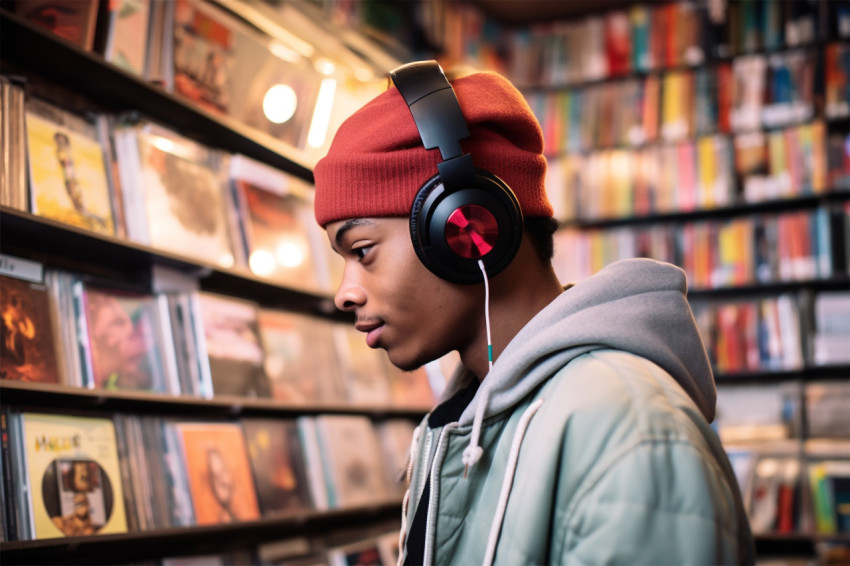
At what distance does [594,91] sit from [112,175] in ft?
8.43

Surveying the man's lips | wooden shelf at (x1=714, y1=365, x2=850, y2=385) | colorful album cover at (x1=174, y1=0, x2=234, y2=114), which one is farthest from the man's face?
wooden shelf at (x1=714, y1=365, x2=850, y2=385)

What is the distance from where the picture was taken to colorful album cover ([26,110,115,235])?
1.64 m

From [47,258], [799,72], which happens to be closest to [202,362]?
[47,258]

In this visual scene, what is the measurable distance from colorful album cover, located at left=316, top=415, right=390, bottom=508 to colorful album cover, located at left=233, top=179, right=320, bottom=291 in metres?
0.44

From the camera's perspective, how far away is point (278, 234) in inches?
92.4

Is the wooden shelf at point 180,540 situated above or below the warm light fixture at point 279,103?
below

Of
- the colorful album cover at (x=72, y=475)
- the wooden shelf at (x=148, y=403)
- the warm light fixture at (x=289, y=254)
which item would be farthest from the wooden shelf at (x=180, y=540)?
the warm light fixture at (x=289, y=254)

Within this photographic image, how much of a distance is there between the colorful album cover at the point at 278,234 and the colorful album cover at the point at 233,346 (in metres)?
0.13

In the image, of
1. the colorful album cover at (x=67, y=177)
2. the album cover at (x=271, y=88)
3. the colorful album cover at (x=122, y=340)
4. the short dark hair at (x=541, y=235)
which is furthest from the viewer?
the album cover at (x=271, y=88)

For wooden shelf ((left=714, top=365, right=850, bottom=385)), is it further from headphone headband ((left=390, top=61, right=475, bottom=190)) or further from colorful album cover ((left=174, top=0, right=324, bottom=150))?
headphone headband ((left=390, top=61, right=475, bottom=190))

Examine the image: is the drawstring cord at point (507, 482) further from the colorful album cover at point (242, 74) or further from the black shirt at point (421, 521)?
the colorful album cover at point (242, 74)

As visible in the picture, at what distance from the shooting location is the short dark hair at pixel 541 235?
1.11 m

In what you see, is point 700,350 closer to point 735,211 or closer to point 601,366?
point 601,366

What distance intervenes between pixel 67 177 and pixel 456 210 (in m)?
1.08
